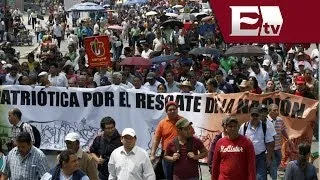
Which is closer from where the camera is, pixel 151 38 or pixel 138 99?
pixel 138 99

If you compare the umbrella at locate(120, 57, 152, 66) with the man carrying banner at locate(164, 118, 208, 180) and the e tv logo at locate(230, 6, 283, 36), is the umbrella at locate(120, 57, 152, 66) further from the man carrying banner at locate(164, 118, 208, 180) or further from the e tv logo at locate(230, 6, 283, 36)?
the e tv logo at locate(230, 6, 283, 36)

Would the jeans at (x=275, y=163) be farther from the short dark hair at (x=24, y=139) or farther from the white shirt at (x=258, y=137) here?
the short dark hair at (x=24, y=139)

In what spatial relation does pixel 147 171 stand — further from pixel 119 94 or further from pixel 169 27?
pixel 169 27

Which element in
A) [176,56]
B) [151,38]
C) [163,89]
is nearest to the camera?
[163,89]

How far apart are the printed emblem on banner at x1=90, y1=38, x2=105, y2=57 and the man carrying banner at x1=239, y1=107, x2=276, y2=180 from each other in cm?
734

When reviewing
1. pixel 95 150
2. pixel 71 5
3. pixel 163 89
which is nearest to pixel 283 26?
pixel 95 150

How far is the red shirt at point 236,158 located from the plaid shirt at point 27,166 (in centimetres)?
190

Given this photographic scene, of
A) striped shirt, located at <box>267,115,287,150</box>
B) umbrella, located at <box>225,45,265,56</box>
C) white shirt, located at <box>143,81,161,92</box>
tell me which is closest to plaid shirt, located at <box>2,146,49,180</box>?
striped shirt, located at <box>267,115,287,150</box>

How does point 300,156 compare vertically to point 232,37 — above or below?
below

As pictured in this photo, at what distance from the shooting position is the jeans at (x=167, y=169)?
1042 centimetres

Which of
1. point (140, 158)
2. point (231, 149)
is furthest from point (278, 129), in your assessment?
point (140, 158)

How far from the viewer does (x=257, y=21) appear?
6832 millimetres

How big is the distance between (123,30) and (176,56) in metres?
13.7

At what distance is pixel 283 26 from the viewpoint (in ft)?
22.5
